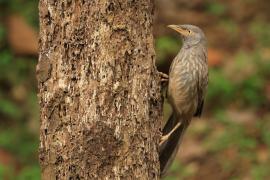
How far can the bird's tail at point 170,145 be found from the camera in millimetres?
6266

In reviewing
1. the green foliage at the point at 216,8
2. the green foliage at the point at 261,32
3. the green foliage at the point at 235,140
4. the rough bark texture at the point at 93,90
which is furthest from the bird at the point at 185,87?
the green foliage at the point at 216,8

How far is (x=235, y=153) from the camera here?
31.6ft

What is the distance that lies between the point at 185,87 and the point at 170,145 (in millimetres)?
514

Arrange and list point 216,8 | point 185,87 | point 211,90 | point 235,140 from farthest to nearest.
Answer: point 216,8 < point 211,90 < point 235,140 < point 185,87

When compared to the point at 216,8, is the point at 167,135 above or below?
above

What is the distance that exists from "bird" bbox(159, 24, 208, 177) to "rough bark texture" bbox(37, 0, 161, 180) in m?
1.22

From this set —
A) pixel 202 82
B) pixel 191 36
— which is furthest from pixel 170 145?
pixel 191 36

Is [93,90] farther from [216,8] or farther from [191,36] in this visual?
[216,8]

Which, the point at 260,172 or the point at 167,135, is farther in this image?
the point at 260,172

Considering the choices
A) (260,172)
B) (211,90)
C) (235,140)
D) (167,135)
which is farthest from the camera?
(211,90)

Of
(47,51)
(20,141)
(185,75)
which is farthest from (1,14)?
(47,51)

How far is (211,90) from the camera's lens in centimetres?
1087

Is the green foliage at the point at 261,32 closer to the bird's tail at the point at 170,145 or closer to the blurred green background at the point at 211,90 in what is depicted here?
the blurred green background at the point at 211,90

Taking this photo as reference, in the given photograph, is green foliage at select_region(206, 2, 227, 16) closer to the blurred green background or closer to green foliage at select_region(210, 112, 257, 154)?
the blurred green background
